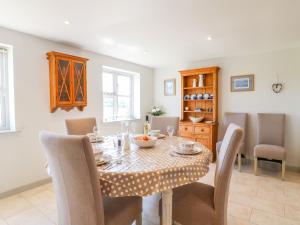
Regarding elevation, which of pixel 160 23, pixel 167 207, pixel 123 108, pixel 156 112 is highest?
pixel 160 23

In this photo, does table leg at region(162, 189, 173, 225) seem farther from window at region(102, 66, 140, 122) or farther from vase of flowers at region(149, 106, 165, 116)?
vase of flowers at region(149, 106, 165, 116)

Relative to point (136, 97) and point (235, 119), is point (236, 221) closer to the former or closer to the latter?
point (235, 119)

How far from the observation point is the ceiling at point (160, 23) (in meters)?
1.94

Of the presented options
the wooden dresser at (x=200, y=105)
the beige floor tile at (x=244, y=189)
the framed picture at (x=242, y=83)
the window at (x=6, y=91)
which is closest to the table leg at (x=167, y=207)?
the beige floor tile at (x=244, y=189)

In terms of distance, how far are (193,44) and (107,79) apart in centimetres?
200

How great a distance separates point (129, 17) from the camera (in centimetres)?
220

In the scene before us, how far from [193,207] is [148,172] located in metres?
0.51

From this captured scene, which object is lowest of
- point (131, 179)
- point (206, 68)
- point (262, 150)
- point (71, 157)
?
point (262, 150)

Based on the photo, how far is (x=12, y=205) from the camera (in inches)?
90.7

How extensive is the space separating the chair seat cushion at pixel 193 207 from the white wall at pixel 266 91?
287cm

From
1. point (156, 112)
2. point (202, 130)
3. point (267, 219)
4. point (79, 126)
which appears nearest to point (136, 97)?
point (156, 112)

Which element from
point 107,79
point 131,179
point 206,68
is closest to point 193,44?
point 206,68

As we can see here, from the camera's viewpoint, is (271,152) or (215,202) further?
(271,152)

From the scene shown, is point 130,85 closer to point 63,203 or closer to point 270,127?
point 270,127
